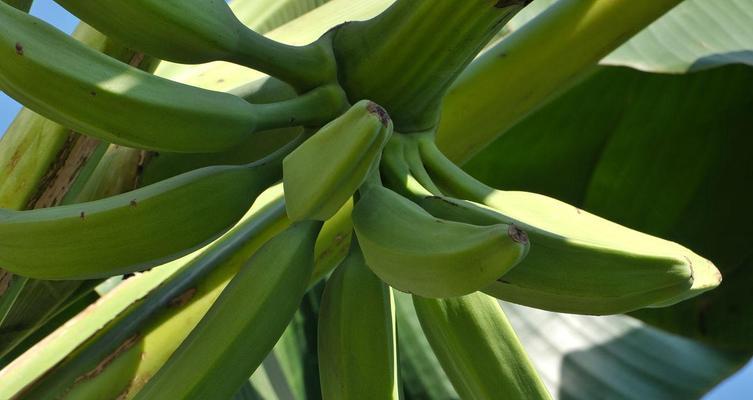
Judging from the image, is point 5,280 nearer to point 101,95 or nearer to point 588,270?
point 101,95

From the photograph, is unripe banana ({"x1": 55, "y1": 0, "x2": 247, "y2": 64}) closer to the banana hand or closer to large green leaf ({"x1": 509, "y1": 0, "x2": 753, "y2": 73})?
the banana hand

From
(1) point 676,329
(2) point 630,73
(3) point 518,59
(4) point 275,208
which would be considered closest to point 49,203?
(4) point 275,208

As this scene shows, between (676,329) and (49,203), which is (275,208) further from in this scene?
(676,329)

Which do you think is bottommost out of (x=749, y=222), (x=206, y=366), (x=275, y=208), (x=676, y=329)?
(x=676, y=329)

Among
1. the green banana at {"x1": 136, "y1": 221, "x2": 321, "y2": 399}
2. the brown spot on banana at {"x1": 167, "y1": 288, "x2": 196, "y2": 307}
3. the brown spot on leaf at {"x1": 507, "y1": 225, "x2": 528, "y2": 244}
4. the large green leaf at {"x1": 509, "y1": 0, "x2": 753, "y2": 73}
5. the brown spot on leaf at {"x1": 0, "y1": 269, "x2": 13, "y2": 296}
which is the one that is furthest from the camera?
the large green leaf at {"x1": 509, "y1": 0, "x2": 753, "y2": 73}

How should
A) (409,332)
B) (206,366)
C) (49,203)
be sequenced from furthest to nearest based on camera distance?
(409,332)
(49,203)
(206,366)

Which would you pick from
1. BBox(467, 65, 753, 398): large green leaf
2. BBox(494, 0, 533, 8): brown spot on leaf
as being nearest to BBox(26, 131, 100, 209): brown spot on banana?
BBox(494, 0, 533, 8): brown spot on leaf

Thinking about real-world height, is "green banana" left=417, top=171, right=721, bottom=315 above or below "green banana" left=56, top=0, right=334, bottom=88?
below
